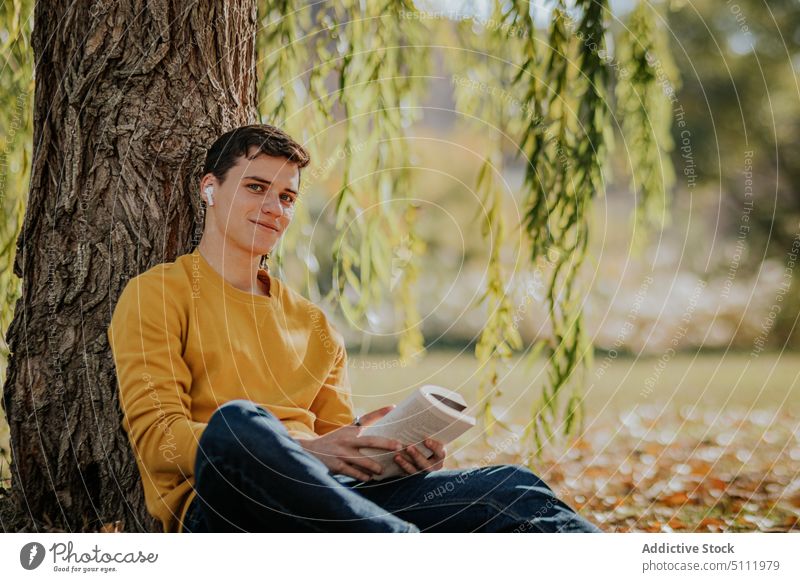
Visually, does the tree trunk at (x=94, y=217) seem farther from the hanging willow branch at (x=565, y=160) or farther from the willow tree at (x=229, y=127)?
the hanging willow branch at (x=565, y=160)

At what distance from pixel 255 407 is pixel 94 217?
26.1 inches

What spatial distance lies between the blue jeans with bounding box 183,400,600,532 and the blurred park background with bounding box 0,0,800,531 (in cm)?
50

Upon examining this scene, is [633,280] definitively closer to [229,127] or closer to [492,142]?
[492,142]

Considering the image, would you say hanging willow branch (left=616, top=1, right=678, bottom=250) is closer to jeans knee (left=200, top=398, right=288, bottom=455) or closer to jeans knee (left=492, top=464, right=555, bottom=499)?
jeans knee (left=492, top=464, right=555, bottom=499)

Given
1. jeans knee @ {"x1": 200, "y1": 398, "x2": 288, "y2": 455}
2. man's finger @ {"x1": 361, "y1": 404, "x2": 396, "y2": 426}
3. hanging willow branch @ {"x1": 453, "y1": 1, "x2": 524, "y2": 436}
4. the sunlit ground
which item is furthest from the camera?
the sunlit ground

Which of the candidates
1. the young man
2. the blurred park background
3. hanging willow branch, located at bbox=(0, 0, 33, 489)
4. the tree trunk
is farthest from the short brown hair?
hanging willow branch, located at bbox=(0, 0, 33, 489)

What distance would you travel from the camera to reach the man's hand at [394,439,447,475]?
1546 millimetres

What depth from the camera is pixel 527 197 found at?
2.09m

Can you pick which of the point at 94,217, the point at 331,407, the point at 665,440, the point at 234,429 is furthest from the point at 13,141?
the point at 665,440

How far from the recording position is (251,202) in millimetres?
1690

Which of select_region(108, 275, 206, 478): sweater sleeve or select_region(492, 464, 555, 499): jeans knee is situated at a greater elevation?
select_region(108, 275, 206, 478): sweater sleeve

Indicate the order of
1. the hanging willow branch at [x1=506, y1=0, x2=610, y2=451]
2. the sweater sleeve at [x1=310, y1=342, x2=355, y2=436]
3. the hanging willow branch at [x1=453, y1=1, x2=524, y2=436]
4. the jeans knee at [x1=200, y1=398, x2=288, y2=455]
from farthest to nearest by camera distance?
the hanging willow branch at [x1=453, y1=1, x2=524, y2=436] → the hanging willow branch at [x1=506, y1=0, x2=610, y2=451] → the sweater sleeve at [x1=310, y1=342, x2=355, y2=436] → the jeans knee at [x1=200, y1=398, x2=288, y2=455]

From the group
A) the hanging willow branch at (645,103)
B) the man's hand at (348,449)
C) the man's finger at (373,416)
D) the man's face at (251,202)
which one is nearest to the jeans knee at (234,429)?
the man's hand at (348,449)
